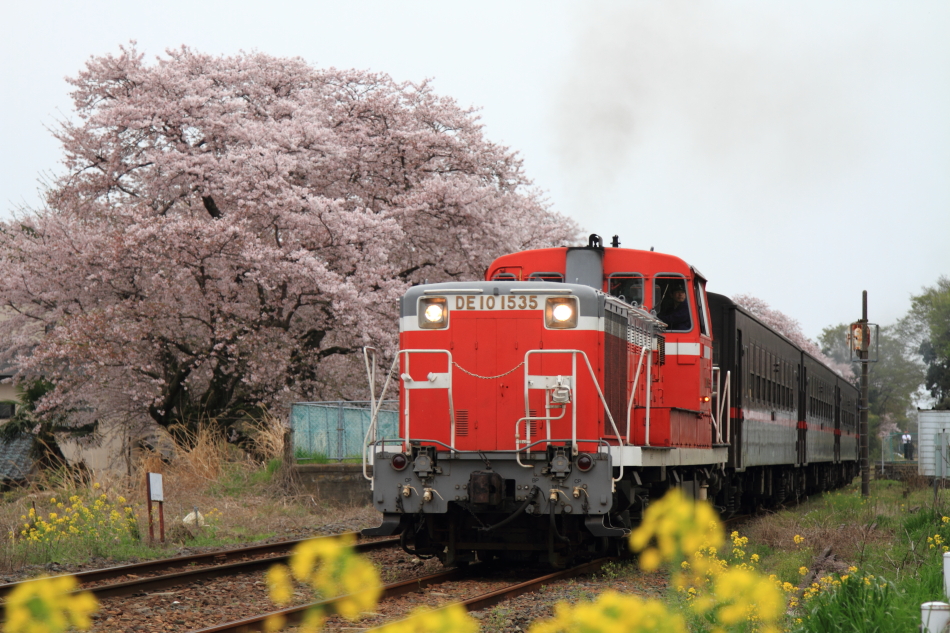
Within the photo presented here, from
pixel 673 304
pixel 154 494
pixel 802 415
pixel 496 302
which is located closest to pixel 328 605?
pixel 496 302

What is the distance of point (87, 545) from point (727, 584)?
9.94 m

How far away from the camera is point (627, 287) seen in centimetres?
1065

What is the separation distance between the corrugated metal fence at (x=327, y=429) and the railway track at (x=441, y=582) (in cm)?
804

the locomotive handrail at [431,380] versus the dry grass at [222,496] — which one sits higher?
the locomotive handrail at [431,380]

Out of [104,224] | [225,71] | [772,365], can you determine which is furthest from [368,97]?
[772,365]

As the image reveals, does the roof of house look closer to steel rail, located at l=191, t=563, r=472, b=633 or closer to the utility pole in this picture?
the utility pole

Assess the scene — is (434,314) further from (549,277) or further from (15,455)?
(15,455)

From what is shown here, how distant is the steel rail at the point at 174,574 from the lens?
27.0 feet

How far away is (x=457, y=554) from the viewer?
9570 millimetres

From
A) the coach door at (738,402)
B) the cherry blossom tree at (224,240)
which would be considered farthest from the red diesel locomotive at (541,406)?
the cherry blossom tree at (224,240)

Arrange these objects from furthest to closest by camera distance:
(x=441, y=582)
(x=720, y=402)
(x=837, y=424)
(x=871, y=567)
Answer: (x=837, y=424) → (x=720, y=402) → (x=441, y=582) → (x=871, y=567)

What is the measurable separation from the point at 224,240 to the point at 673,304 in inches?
514

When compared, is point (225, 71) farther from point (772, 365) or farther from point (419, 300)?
point (419, 300)

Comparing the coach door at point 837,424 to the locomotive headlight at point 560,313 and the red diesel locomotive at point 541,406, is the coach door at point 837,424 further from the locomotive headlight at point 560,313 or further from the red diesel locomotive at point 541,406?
the locomotive headlight at point 560,313
